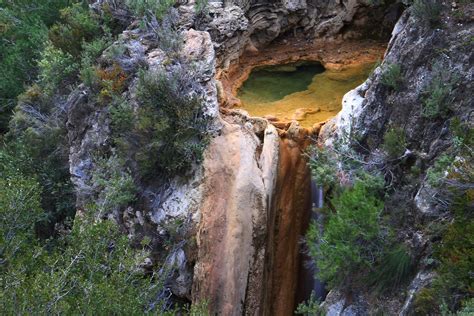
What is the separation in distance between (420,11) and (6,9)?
43.7ft

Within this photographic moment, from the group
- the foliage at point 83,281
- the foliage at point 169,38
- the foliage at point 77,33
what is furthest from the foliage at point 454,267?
the foliage at point 77,33

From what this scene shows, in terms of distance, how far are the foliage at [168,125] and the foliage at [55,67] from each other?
356 cm

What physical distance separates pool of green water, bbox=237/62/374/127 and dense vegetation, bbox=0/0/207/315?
2.58m

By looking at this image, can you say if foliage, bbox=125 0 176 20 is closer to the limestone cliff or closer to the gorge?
the gorge

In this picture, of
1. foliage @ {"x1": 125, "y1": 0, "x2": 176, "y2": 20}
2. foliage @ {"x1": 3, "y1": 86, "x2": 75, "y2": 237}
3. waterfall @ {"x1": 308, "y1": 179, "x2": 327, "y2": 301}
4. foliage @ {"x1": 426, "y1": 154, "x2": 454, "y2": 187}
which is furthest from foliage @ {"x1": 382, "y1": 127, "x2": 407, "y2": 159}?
foliage @ {"x1": 3, "y1": 86, "x2": 75, "y2": 237}

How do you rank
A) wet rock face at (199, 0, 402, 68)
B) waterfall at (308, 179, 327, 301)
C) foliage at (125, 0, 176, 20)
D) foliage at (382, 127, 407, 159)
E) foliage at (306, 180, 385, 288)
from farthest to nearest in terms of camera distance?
wet rock face at (199, 0, 402, 68) → foliage at (125, 0, 176, 20) → waterfall at (308, 179, 327, 301) → foliage at (382, 127, 407, 159) → foliage at (306, 180, 385, 288)

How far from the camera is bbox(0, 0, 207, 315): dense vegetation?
680 centimetres

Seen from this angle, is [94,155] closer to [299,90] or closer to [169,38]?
[169,38]

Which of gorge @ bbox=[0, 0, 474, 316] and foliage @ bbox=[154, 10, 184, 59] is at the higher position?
foliage @ bbox=[154, 10, 184, 59]

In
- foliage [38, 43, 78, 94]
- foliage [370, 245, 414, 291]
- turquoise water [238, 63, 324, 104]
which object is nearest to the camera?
foliage [370, 245, 414, 291]

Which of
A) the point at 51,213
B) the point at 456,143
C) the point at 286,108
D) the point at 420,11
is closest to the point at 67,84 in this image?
the point at 51,213

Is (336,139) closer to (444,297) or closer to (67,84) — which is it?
(444,297)

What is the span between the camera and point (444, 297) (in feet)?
18.7

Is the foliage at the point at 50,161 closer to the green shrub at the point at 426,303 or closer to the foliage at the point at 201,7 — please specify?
the foliage at the point at 201,7
